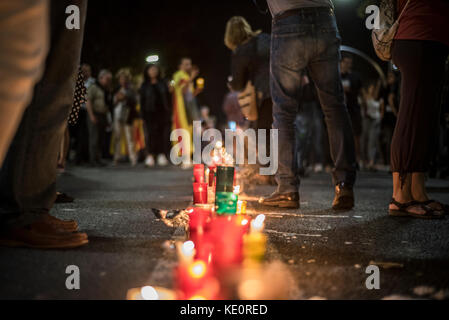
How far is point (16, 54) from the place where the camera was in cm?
140

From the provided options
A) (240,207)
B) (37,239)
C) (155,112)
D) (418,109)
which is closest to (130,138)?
(155,112)

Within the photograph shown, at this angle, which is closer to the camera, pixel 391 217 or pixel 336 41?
pixel 391 217

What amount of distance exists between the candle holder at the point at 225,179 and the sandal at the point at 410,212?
1666mm

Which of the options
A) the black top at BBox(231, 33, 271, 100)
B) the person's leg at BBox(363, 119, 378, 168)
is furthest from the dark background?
the black top at BBox(231, 33, 271, 100)

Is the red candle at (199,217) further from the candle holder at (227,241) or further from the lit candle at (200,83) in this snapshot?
the lit candle at (200,83)

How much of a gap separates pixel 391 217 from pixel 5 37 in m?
2.92

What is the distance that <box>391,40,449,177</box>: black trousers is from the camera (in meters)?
3.46

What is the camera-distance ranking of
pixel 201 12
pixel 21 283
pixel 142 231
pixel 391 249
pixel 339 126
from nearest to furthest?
pixel 21 283
pixel 391 249
pixel 142 231
pixel 339 126
pixel 201 12

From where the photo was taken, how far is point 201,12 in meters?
32.8

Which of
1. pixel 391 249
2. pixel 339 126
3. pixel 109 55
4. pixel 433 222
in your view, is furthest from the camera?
pixel 109 55

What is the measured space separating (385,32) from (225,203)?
7.65 feet

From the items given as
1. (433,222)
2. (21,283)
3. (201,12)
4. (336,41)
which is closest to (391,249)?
(433,222)

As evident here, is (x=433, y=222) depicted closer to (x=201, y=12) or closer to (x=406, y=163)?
(x=406, y=163)

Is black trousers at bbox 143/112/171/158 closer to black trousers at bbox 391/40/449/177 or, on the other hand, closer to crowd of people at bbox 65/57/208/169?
crowd of people at bbox 65/57/208/169
